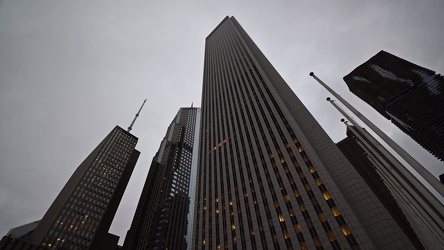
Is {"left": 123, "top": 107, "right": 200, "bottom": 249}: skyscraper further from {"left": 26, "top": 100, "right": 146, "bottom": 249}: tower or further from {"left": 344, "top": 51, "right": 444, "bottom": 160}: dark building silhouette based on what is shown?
{"left": 344, "top": 51, "right": 444, "bottom": 160}: dark building silhouette

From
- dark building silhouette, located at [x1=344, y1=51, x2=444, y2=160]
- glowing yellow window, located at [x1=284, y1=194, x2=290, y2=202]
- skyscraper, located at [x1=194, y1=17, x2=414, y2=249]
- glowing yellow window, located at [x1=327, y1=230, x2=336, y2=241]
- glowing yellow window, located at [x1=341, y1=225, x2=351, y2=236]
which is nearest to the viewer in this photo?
glowing yellow window, located at [x1=341, y1=225, x2=351, y2=236]

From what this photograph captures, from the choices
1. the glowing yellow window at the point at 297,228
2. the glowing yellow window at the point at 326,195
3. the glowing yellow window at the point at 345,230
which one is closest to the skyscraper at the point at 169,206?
the glowing yellow window at the point at 297,228

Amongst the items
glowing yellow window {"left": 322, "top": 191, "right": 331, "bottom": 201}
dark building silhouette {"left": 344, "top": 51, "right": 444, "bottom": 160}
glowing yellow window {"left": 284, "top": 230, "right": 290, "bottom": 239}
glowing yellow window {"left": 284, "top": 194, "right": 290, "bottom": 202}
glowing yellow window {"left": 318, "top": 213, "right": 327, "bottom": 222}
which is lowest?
glowing yellow window {"left": 284, "top": 230, "right": 290, "bottom": 239}

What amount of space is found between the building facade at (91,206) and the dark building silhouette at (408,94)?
140 m

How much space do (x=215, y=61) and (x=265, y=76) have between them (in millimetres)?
48411

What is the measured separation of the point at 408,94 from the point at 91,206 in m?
149

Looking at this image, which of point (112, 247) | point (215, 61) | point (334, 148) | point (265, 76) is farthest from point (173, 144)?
point (334, 148)

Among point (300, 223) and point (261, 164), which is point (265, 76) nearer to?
point (261, 164)

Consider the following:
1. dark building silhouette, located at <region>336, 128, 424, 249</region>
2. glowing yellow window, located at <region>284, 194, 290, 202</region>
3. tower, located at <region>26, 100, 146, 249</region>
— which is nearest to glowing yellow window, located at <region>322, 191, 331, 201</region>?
glowing yellow window, located at <region>284, 194, 290, 202</region>

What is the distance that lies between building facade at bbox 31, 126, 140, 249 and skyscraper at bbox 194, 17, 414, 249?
79.6 metres

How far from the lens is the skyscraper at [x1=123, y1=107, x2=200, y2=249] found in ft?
429

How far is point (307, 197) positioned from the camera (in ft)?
140

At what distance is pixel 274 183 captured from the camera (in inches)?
1955

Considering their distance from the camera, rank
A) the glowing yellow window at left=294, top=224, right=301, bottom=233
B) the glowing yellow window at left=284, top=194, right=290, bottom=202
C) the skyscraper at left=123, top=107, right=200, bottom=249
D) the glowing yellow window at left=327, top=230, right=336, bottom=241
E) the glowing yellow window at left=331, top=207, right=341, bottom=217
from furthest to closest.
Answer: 1. the skyscraper at left=123, top=107, right=200, bottom=249
2. the glowing yellow window at left=284, top=194, right=290, bottom=202
3. the glowing yellow window at left=294, top=224, right=301, bottom=233
4. the glowing yellow window at left=331, top=207, right=341, bottom=217
5. the glowing yellow window at left=327, top=230, right=336, bottom=241
